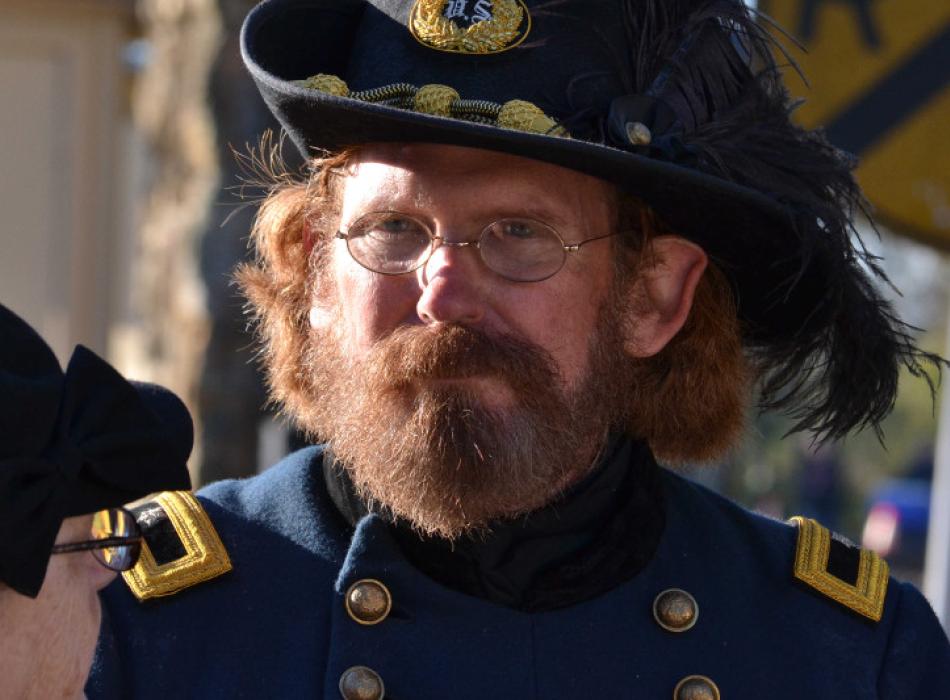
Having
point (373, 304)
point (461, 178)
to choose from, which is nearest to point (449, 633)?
point (373, 304)

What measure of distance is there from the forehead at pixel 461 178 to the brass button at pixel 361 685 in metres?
0.81

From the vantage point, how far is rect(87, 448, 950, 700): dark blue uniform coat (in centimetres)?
272

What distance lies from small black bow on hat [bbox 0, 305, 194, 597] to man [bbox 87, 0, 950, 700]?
52cm

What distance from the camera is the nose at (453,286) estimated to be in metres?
2.78

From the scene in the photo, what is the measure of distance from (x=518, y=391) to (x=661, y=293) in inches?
19.6

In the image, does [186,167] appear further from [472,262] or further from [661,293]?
[472,262]

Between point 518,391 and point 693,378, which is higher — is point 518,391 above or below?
above

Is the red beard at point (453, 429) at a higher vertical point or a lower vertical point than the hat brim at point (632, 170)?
lower

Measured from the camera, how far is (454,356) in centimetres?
276

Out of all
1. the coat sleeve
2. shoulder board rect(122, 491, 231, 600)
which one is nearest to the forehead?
shoulder board rect(122, 491, 231, 600)

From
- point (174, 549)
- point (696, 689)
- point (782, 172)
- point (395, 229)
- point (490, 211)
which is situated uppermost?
point (782, 172)

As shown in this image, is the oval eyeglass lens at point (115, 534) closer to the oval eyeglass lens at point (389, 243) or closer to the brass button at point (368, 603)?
the brass button at point (368, 603)

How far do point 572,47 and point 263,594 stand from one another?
1.11 m

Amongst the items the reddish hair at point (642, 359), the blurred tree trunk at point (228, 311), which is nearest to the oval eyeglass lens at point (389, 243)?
the reddish hair at point (642, 359)
